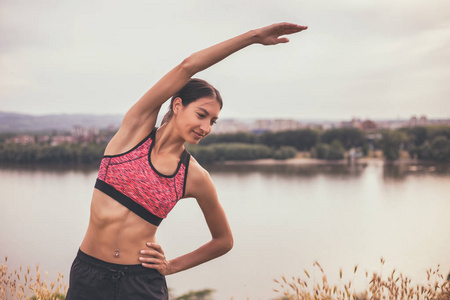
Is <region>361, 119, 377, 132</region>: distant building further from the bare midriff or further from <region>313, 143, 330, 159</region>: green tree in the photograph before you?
the bare midriff

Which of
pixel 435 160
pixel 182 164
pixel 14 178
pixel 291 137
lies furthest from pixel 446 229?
pixel 14 178

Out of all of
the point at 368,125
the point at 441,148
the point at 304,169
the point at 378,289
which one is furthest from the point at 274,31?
the point at 368,125

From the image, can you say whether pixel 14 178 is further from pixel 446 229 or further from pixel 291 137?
pixel 446 229

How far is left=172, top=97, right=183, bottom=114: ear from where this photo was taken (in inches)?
54.2

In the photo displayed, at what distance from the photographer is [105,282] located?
1.31 metres

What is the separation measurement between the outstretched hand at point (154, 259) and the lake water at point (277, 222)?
12803 millimetres

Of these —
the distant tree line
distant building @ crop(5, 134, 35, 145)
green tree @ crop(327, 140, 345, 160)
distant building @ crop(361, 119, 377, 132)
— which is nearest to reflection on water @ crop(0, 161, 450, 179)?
green tree @ crop(327, 140, 345, 160)

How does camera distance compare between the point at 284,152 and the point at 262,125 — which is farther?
the point at 262,125

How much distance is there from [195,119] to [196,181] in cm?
21

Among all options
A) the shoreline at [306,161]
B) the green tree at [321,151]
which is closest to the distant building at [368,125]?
the shoreline at [306,161]

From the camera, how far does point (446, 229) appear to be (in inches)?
987

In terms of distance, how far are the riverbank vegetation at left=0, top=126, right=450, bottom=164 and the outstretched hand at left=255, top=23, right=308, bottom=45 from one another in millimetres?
27970

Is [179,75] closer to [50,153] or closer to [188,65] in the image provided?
[188,65]

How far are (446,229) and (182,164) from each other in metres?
27.3
